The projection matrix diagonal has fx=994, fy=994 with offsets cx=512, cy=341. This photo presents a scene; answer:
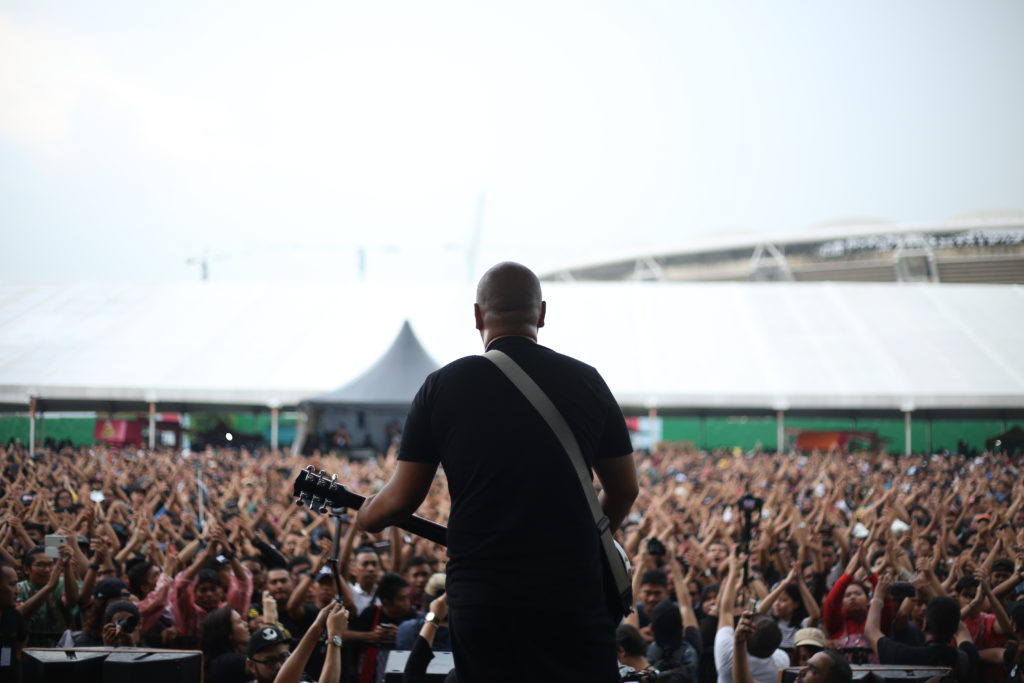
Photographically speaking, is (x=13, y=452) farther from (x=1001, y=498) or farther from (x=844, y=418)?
(x=844, y=418)

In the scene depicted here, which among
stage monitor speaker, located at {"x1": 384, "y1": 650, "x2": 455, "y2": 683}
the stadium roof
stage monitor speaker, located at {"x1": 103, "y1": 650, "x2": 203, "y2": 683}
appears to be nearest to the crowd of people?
stage monitor speaker, located at {"x1": 384, "y1": 650, "x2": 455, "y2": 683}

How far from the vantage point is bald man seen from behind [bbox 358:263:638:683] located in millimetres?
2469

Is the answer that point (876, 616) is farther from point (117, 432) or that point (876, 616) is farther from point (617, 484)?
point (117, 432)

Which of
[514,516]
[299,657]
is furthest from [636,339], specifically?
[514,516]

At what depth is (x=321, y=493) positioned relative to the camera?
2875 millimetres

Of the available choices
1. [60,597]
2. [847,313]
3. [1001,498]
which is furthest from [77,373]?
[847,313]

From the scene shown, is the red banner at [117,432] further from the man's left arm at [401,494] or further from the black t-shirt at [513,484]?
the black t-shirt at [513,484]

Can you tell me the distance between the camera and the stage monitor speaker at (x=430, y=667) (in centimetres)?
329

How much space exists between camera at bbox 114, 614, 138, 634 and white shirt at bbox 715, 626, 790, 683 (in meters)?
2.79

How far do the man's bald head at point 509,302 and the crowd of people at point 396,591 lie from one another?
636mm

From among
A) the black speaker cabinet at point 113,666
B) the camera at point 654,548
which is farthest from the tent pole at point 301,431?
the black speaker cabinet at point 113,666

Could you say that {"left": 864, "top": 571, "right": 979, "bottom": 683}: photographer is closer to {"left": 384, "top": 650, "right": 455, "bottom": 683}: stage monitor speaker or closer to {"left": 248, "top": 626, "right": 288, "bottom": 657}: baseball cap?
{"left": 384, "top": 650, "right": 455, "bottom": 683}: stage monitor speaker

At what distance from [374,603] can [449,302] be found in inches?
956

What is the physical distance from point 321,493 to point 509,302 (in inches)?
31.0
